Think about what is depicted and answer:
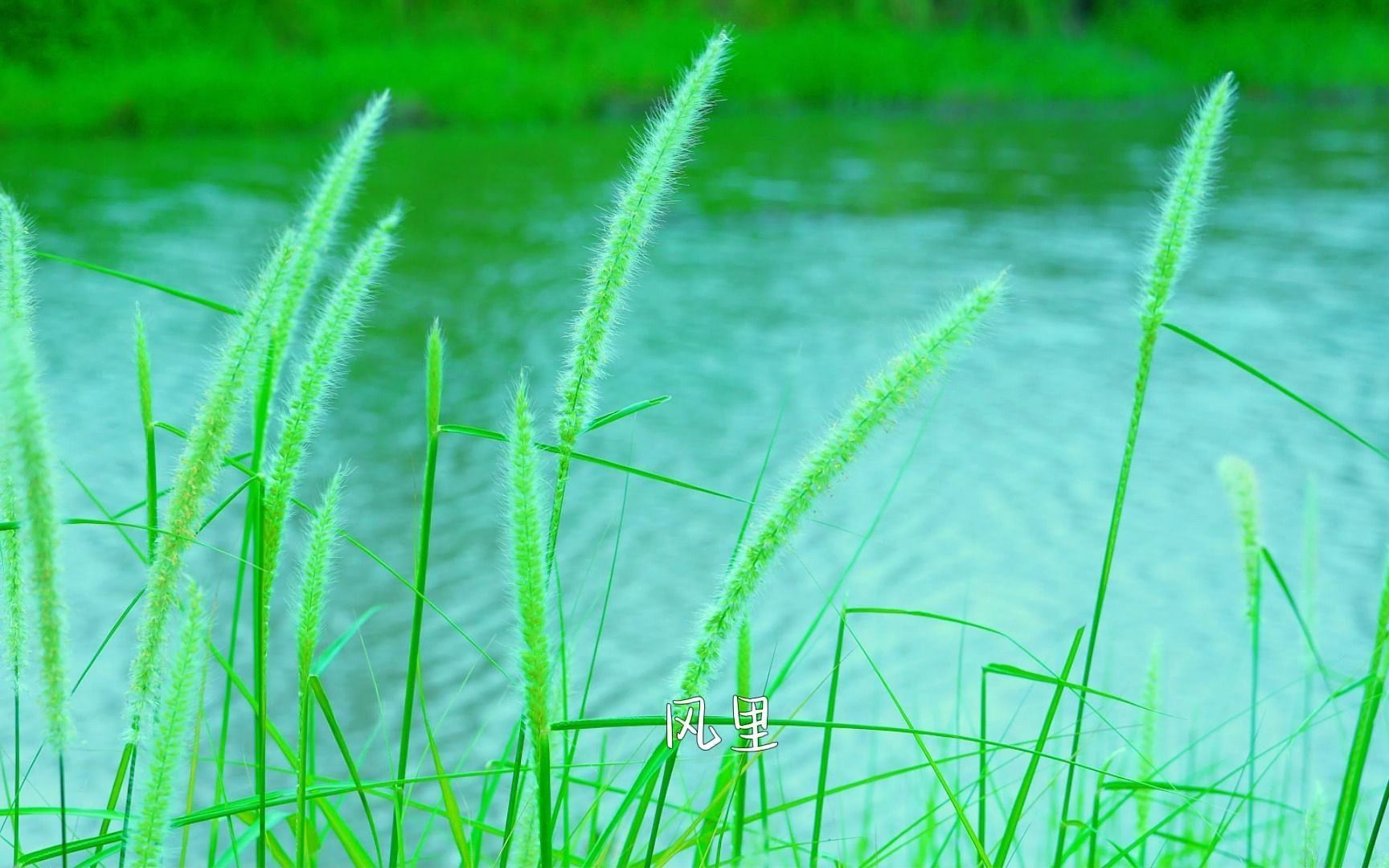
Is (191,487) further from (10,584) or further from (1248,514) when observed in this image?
(1248,514)

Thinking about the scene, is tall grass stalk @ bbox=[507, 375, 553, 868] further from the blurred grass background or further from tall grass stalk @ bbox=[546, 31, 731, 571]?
the blurred grass background

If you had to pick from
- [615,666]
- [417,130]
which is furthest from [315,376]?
[417,130]

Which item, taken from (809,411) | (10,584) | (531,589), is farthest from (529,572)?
(809,411)

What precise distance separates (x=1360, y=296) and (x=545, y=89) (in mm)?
9797

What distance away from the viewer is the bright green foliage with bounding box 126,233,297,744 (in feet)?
2.08

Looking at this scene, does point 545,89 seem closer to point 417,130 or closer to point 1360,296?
point 417,130

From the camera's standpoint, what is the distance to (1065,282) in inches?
333

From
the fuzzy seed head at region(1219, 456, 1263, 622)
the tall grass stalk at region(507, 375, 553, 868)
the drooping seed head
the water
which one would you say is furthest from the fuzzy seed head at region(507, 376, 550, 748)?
the fuzzy seed head at region(1219, 456, 1263, 622)

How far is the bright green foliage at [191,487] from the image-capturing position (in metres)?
0.63

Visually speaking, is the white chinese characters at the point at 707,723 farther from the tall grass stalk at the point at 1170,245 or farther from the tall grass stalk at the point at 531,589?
the tall grass stalk at the point at 1170,245

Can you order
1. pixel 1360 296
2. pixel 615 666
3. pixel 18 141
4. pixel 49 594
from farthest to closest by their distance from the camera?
pixel 18 141 → pixel 1360 296 → pixel 615 666 → pixel 49 594

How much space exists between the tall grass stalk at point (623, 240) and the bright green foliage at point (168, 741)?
7.0 inches

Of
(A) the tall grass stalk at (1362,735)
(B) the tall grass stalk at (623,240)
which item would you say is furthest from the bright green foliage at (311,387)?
(A) the tall grass stalk at (1362,735)

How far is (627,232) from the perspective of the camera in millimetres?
694
